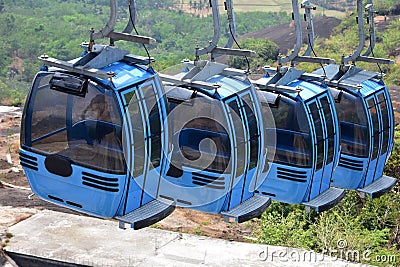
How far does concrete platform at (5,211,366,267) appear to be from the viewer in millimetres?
21844

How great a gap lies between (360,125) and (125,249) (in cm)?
1004

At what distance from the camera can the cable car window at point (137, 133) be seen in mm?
10983

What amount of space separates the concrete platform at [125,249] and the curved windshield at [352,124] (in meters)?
6.77

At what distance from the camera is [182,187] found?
A: 1251cm

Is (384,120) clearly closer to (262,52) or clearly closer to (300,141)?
(300,141)

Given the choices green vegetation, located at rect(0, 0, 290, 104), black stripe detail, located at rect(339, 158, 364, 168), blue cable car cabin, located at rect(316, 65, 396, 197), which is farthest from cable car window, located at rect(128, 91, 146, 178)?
green vegetation, located at rect(0, 0, 290, 104)

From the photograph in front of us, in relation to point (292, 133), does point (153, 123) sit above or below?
above

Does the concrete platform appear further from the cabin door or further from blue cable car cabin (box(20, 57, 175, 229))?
blue cable car cabin (box(20, 57, 175, 229))

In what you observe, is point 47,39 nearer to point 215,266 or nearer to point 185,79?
point 215,266

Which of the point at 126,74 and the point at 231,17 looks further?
the point at 231,17

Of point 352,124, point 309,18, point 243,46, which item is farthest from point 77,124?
point 243,46

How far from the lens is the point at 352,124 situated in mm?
14492

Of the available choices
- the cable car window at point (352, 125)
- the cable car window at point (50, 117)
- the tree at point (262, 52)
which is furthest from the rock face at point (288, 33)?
the cable car window at point (50, 117)

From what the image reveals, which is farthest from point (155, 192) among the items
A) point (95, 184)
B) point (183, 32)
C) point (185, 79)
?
point (183, 32)
